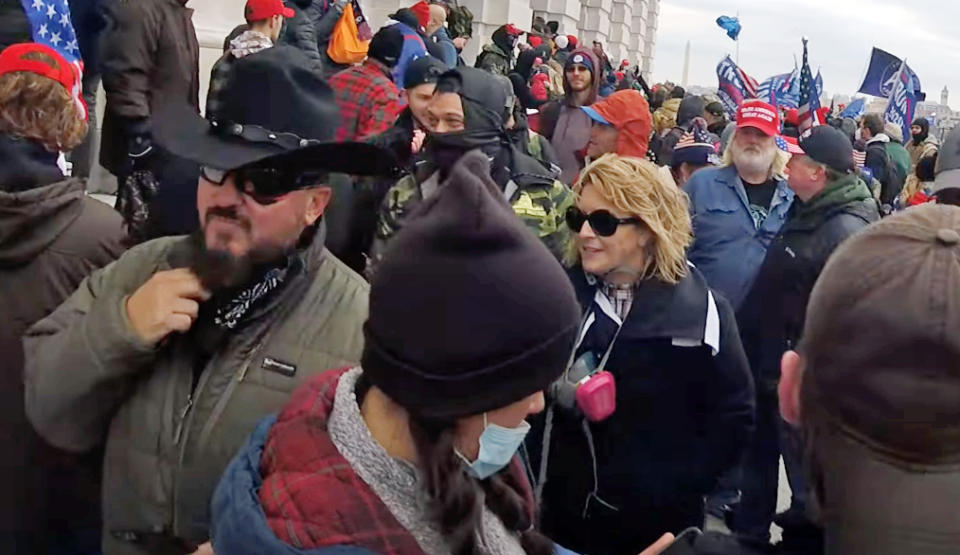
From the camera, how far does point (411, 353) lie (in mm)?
1542

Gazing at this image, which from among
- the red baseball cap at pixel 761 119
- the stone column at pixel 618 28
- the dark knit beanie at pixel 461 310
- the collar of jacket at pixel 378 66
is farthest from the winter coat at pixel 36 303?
the stone column at pixel 618 28

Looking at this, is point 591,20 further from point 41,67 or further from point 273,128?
point 273,128

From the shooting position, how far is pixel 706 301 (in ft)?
10.9

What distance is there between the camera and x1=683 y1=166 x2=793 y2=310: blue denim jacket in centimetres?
567

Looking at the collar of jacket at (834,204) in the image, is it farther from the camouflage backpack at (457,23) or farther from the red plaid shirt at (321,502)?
the camouflage backpack at (457,23)

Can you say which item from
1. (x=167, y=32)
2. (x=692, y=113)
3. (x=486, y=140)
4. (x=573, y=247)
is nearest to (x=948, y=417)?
(x=573, y=247)

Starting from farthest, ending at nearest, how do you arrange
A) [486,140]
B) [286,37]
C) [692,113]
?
[692,113], [286,37], [486,140]

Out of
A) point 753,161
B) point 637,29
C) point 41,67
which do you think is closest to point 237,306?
point 41,67

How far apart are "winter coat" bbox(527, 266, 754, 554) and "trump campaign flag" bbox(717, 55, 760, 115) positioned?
32.0 feet

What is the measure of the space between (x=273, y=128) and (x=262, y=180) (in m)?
0.12

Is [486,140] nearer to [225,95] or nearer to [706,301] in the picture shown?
[706,301]

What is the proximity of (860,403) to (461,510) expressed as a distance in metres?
0.60

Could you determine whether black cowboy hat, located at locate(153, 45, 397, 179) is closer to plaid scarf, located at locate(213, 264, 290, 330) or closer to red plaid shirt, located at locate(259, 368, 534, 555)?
plaid scarf, located at locate(213, 264, 290, 330)

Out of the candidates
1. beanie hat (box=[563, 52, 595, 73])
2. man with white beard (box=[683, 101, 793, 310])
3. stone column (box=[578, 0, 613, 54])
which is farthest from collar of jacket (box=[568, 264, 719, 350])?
stone column (box=[578, 0, 613, 54])
